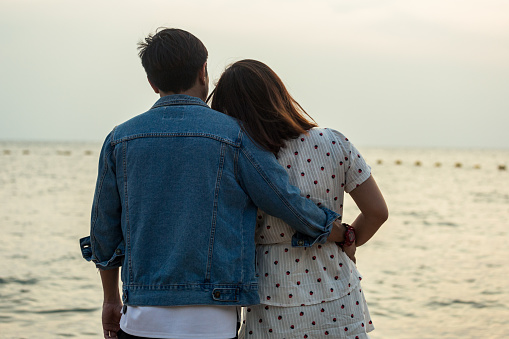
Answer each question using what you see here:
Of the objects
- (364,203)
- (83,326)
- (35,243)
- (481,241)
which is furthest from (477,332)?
(35,243)

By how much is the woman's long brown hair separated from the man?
73 millimetres

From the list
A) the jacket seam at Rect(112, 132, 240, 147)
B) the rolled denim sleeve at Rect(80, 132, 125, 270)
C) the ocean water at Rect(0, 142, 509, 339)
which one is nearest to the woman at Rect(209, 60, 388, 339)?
the jacket seam at Rect(112, 132, 240, 147)

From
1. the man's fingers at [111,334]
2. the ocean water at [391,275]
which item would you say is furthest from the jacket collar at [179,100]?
the ocean water at [391,275]

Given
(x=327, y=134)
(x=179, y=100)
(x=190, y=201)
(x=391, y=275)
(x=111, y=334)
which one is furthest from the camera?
(x=391, y=275)

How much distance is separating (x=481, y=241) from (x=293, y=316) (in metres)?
Result: 10.1

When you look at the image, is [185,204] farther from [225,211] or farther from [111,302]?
[111,302]

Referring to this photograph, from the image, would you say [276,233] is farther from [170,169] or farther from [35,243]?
[35,243]

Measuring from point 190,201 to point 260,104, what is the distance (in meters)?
0.43

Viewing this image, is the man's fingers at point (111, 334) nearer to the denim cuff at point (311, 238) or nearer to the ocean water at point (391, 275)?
the denim cuff at point (311, 238)

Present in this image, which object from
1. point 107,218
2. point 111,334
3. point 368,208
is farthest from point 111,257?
point 368,208

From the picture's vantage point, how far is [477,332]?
5.81 metres

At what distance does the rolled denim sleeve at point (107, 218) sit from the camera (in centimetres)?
197

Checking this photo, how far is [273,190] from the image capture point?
1.90 meters

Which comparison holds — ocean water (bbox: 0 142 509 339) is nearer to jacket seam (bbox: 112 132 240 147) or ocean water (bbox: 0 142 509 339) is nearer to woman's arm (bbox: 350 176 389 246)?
woman's arm (bbox: 350 176 389 246)
